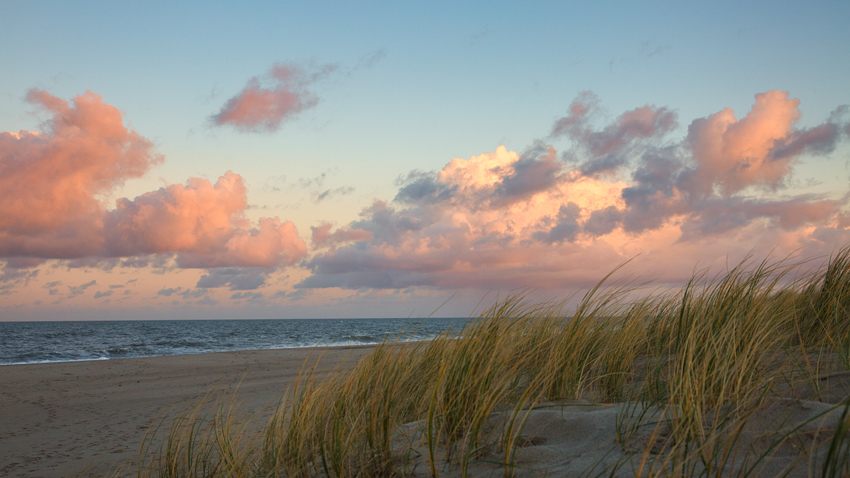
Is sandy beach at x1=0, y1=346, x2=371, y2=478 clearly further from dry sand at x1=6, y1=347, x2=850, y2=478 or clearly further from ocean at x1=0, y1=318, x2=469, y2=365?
ocean at x1=0, y1=318, x2=469, y2=365

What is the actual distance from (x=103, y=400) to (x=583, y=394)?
9.57 m

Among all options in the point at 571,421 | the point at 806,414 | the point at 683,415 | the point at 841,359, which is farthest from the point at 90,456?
the point at 841,359

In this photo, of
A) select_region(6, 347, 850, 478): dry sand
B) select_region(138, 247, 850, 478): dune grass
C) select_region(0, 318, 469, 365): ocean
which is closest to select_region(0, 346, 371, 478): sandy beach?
select_region(6, 347, 850, 478): dry sand

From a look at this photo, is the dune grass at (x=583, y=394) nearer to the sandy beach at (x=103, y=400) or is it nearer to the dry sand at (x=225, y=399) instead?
the dry sand at (x=225, y=399)

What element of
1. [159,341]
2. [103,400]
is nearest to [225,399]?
[103,400]

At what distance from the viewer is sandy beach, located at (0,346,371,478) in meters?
5.28

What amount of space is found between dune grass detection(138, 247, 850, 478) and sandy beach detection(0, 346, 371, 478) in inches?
31.2

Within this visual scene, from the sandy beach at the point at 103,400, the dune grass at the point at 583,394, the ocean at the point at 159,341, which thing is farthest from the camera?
the ocean at the point at 159,341

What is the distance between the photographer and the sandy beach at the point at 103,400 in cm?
528

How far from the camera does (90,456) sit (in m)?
5.32

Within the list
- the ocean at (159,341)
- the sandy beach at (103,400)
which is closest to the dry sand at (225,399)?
the sandy beach at (103,400)

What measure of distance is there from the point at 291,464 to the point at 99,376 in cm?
1246

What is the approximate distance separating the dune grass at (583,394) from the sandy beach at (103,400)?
79 centimetres

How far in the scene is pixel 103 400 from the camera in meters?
8.99
